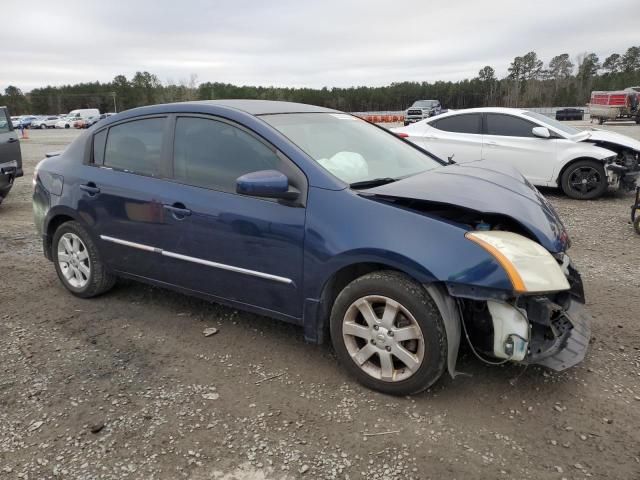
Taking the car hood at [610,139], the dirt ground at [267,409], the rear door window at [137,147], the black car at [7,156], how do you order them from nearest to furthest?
1. the dirt ground at [267,409]
2. the rear door window at [137,147]
3. the car hood at [610,139]
4. the black car at [7,156]

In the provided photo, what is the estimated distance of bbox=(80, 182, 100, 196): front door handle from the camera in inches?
158

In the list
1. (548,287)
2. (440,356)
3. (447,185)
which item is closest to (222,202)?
(447,185)

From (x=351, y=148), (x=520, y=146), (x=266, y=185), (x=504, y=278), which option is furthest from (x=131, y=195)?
(x=520, y=146)

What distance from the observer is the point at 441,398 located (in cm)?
286

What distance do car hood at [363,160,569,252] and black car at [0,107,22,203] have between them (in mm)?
7809

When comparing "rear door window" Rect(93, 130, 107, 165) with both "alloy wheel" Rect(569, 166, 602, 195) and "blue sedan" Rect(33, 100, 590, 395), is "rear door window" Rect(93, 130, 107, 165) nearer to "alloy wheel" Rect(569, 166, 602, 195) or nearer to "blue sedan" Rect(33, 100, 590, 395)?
"blue sedan" Rect(33, 100, 590, 395)

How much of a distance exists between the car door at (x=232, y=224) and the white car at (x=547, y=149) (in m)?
5.38

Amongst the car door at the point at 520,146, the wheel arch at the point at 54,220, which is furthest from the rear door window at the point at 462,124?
the wheel arch at the point at 54,220

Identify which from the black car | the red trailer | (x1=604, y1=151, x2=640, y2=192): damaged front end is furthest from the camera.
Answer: the red trailer

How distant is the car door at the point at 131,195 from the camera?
3.65 meters

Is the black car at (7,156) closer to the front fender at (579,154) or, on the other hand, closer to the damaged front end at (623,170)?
the front fender at (579,154)

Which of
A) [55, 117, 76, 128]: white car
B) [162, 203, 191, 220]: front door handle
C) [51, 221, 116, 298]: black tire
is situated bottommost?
[51, 221, 116, 298]: black tire

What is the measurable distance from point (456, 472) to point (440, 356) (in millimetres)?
578

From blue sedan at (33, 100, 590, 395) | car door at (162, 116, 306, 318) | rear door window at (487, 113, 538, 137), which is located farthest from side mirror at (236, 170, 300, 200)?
rear door window at (487, 113, 538, 137)
